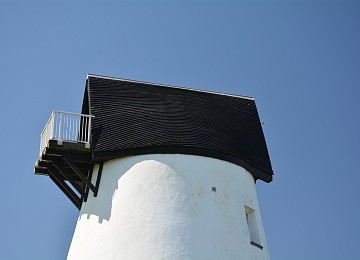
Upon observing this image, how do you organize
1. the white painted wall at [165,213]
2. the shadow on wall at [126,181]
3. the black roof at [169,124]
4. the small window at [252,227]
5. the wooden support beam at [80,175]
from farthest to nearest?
1. the small window at [252,227]
2. the black roof at [169,124]
3. the wooden support beam at [80,175]
4. the shadow on wall at [126,181]
5. the white painted wall at [165,213]

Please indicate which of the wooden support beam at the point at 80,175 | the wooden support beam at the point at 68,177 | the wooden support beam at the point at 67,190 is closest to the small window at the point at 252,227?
the wooden support beam at the point at 80,175

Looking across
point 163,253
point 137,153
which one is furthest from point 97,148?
point 163,253

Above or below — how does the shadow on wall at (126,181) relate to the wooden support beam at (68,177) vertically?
below

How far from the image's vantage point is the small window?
1781cm

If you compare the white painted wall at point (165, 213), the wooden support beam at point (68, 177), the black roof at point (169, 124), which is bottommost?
the white painted wall at point (165, 213)

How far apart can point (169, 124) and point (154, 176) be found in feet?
5.40

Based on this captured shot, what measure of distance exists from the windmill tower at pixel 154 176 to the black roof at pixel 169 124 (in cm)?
3

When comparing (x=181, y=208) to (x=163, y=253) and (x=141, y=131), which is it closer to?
(x=163, y=253)

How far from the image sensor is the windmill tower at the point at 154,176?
16.5m

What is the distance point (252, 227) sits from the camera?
18109mm

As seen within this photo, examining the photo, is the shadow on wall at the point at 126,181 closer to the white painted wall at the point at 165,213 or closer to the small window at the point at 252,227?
the white painted wall at the point at 165,213

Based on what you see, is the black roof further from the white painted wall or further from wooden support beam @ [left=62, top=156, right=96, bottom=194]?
wooden support beam @ [left=62, top=156, right=96, bottom=194]

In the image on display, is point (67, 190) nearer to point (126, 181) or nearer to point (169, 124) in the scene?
point (126, 181)

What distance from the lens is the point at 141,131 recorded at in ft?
58.1
